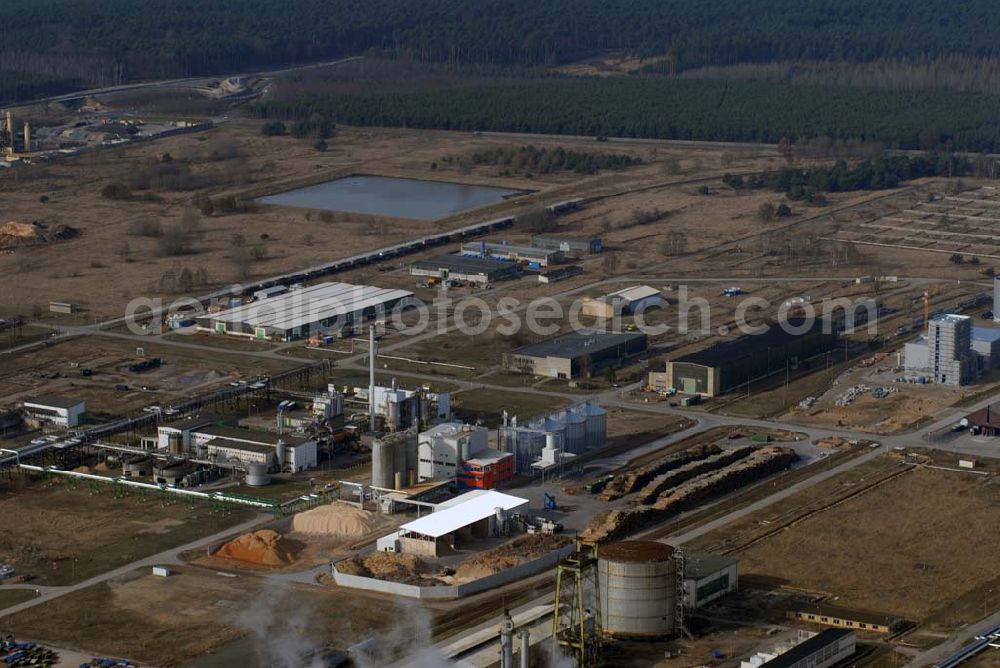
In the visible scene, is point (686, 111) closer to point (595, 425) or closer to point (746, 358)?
point (746, 358)

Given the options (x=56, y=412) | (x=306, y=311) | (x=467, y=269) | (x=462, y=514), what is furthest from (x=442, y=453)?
(x=467, y=269)

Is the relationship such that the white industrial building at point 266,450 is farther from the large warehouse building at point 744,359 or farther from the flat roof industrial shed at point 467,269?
the flat roof industrial shed at point 467,269

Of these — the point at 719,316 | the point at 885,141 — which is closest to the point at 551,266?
the point at 719,316

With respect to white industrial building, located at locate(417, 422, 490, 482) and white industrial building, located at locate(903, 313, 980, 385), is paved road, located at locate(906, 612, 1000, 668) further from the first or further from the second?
white industrial building, located at locate(903, 313, 980, 385)

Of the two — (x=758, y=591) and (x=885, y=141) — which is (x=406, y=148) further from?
(x=758, y=591)

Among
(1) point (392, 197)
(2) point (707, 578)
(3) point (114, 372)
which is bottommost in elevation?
(2) point (707, 578)

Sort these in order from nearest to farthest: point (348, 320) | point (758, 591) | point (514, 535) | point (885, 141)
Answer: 1. point (758, 591)
2. point (514, 535)
3. point (348, 320)
4. point (885, 141)

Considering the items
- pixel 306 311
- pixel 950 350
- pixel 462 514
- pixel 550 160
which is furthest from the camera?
pixel 550 160
